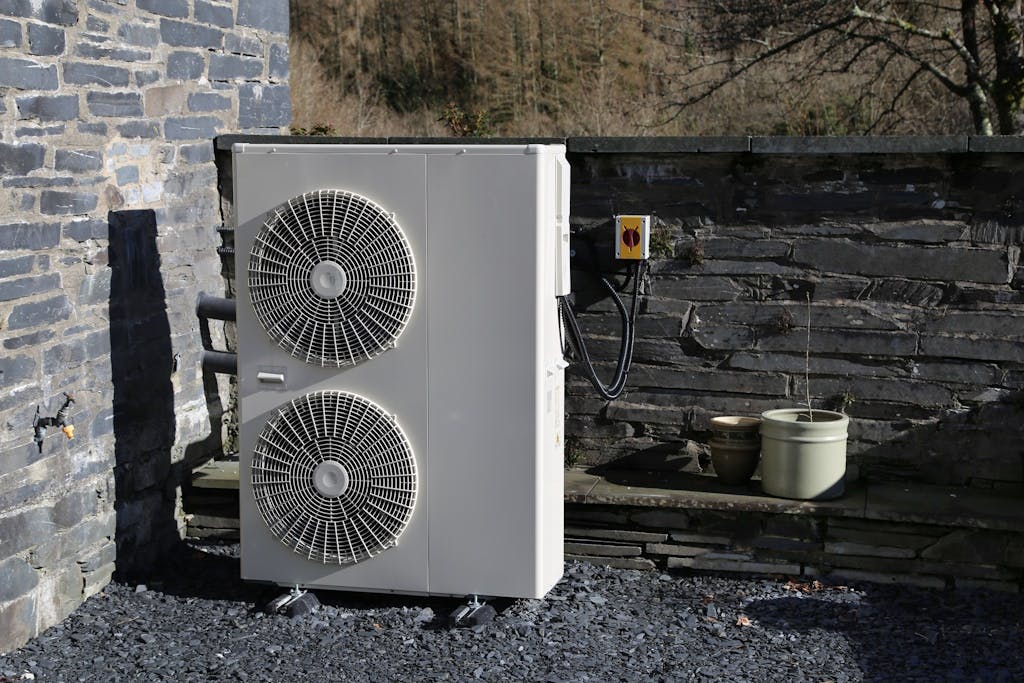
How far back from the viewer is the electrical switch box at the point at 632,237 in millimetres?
5016

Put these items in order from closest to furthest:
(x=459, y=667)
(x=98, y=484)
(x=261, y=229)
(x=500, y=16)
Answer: (x=459, y=667) < (x=261, y=229) < (x=98, y=484) < (x=500, y=16)

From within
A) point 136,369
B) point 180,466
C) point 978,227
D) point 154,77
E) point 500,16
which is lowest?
point 180,466

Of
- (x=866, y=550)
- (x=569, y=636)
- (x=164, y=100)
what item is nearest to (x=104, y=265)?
(x=164, y=100)

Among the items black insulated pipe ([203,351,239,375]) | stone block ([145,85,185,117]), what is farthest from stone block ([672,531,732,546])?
stone block ([145,85,185,117])

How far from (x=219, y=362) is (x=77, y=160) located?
3.95 feet

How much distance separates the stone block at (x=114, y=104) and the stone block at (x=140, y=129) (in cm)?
4

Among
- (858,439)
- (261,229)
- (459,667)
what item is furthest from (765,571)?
(261,229)

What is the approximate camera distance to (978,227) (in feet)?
15.8

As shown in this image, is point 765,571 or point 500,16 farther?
point 500,16

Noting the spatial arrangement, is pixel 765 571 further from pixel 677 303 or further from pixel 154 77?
pixel 154 77

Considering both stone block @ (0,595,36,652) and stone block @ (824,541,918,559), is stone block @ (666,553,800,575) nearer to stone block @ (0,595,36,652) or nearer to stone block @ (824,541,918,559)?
stone block @ (824,541,918,559)

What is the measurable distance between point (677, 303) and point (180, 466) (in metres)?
2.23

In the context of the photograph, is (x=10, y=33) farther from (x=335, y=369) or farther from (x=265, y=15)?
(x=265, y=15)

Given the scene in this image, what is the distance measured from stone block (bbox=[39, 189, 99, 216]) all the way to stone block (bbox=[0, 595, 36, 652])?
135cm
